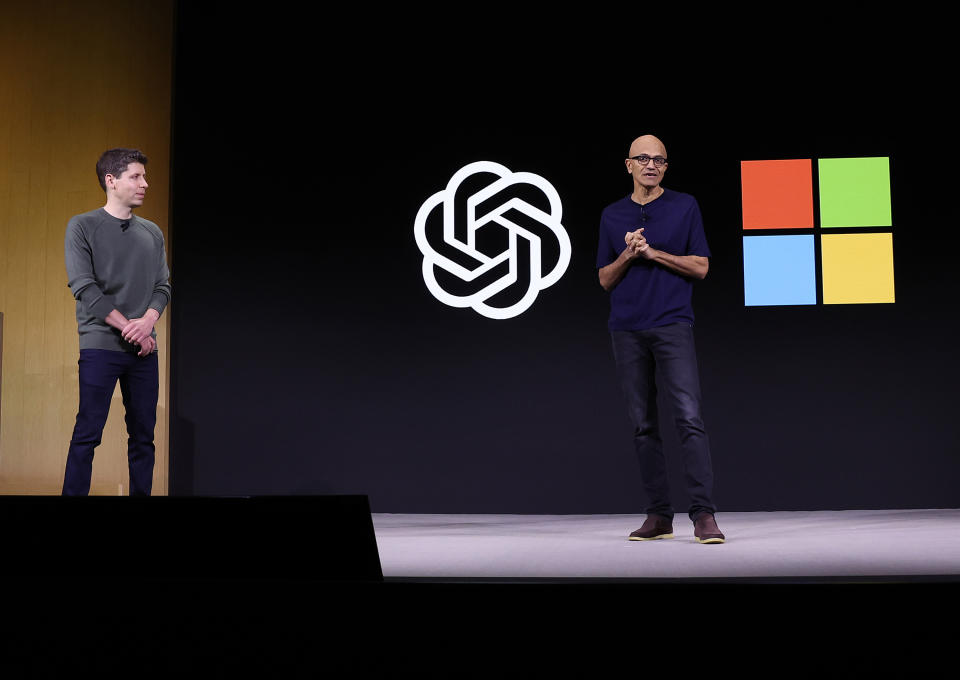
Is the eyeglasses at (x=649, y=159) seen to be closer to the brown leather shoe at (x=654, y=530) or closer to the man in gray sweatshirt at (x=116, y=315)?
the brown leather shoe at (x=654, y=530)

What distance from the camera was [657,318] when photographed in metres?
2.85

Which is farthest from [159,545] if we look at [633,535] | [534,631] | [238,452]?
[238,452]

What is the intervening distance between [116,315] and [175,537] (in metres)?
2.31

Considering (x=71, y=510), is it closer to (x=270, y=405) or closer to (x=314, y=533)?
(x=314, y=533)

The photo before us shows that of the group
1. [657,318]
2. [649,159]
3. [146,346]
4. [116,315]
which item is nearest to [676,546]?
[657,318]

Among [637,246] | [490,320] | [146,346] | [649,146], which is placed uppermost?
[649,146]

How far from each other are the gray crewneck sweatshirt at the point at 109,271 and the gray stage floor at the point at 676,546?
3.69ft

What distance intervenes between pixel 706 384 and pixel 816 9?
1.77 meters

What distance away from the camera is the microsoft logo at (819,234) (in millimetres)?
3848

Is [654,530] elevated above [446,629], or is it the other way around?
[446,629]

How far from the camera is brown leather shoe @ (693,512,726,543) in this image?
2.72 m

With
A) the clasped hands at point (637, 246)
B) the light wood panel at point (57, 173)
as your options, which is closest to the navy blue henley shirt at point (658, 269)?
the clasped hands at point (637, 246)

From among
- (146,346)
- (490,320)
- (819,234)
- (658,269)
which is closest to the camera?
(146,346)

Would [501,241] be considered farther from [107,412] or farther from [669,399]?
[107,412]
